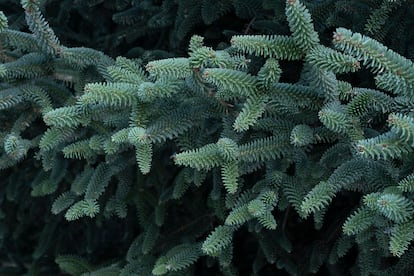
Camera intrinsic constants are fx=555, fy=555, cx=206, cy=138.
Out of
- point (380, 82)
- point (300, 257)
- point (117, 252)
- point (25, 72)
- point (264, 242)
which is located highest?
point (380, 82)

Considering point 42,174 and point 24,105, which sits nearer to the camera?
point 24,105

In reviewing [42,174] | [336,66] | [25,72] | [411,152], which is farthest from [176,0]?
[411,152]

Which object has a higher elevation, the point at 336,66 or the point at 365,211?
the point at 336,66

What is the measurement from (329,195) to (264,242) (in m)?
0.87

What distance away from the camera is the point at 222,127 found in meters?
2.56

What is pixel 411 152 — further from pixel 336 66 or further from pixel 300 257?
pixel 300 257

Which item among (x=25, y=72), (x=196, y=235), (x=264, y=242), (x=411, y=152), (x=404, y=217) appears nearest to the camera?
(x=404, y=217)

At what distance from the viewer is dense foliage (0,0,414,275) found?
80.4 inches

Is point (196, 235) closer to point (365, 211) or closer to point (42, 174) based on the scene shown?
point (42, 174)

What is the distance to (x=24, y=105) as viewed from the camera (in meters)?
2.84

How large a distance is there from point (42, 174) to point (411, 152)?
2.06m

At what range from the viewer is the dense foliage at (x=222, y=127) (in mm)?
2041

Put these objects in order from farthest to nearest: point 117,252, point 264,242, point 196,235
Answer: point 117,252 < point 196,235 < point 264,242

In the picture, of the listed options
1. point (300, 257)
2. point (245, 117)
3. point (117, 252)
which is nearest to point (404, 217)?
point (245, 117)
